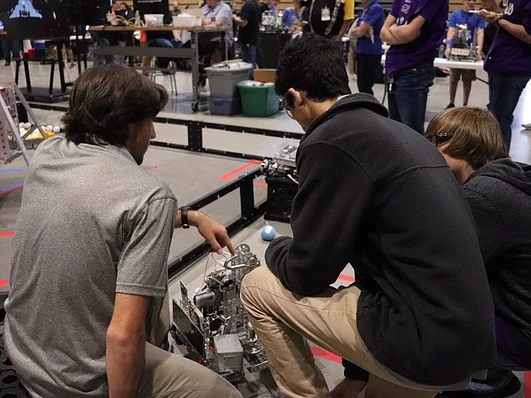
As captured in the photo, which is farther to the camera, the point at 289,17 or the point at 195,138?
the point at 289,17

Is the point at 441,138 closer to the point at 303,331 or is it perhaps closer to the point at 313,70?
the point at 313,70

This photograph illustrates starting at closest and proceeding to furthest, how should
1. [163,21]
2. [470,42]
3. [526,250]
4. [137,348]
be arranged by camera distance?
[137,348] → [526,250] → [470,42] → [163,21]

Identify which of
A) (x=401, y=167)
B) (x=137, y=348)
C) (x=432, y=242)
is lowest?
(x=137, y=348)

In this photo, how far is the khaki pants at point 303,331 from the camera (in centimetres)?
148

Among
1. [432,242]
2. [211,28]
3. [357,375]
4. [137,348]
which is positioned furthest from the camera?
[211,28]

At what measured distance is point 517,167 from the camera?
1556 mm

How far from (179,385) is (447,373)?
2.20ft

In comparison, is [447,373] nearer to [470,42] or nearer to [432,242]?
[432,242]

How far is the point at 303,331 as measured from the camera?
1577mm

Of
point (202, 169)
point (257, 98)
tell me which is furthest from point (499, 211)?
point (257, 98)

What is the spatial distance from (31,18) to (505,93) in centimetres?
605

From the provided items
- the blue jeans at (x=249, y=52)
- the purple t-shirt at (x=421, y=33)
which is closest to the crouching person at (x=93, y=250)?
the purple t-shirt at (x=421, y=33)

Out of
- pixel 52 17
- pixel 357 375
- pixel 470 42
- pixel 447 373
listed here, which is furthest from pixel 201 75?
pixel 447 373

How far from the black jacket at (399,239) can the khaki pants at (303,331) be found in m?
0.08
